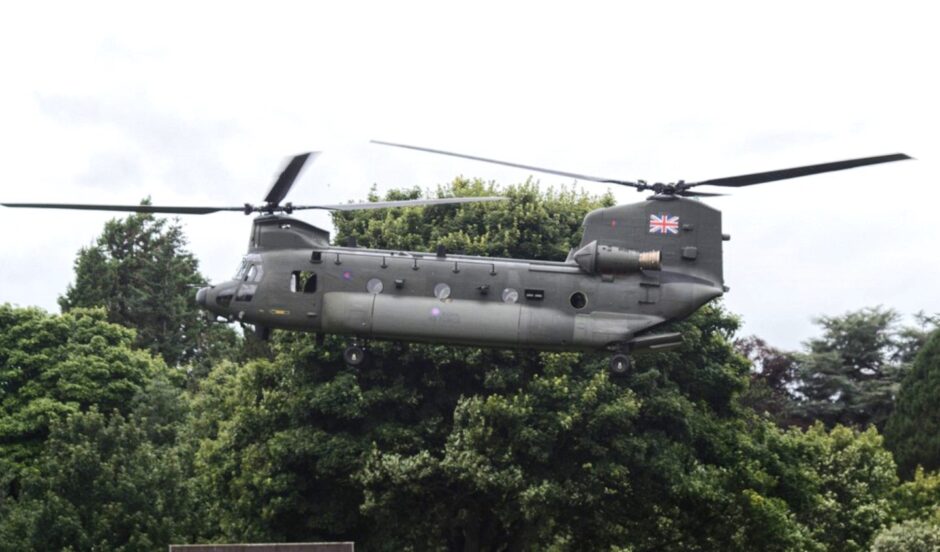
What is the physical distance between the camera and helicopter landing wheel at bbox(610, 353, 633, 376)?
30.0 m

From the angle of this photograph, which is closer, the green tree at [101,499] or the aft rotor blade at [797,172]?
the aft rotor blade at [797,172]

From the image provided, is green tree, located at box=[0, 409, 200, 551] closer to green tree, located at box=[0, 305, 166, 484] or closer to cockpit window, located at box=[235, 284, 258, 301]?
cockpit window, located at box=[235, 284, 258, 301]

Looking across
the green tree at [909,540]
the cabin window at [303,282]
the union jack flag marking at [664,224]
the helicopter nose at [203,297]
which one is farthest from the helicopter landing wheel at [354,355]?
the green tree at [909,540]

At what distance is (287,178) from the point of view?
32312 mm

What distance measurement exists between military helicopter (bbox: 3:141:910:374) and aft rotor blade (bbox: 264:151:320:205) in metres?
1.13

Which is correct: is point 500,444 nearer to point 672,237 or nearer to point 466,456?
point 466,456

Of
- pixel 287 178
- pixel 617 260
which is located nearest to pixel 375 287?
pixel 287 178

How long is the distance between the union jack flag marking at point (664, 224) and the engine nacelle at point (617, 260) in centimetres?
58

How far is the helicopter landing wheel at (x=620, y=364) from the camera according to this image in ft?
98.3

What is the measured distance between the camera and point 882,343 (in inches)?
3607

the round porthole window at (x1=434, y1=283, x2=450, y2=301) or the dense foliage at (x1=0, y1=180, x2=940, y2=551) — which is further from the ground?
the round porthole window at (x1=434, y1=283, x2=450, y2=301)

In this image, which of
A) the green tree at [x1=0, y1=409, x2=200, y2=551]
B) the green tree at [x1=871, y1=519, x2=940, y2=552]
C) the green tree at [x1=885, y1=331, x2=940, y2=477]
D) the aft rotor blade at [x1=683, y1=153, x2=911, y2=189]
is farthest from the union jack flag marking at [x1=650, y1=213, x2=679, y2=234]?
the green tree at [x1=885, y1=331, x2=940, y2=477]

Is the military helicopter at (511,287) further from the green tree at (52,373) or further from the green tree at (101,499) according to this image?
the green tree at (52,373)

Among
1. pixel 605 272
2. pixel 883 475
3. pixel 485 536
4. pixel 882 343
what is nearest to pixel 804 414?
pixel 882 343
